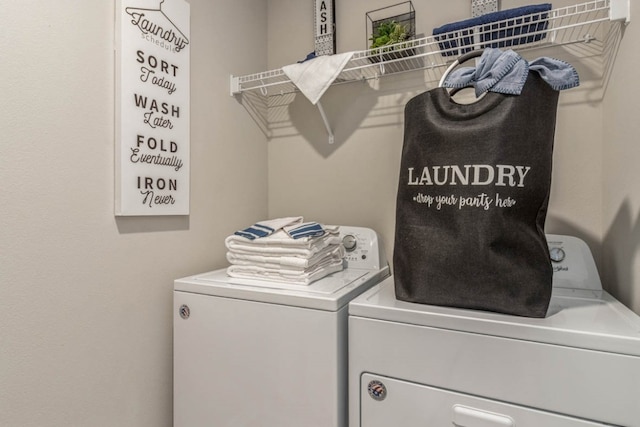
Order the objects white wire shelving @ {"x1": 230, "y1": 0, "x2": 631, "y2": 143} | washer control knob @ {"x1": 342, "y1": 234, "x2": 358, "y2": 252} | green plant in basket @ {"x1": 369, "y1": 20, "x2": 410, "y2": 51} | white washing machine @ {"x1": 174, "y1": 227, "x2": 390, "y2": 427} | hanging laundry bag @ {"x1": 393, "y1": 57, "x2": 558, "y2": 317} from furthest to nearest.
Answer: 1. washer control knob @ {"x1": 342, "y1": 234, "x2": 358, "y2": 252}
2. green plant in basket @ {"x1": 369, "y1": 20, "x2": 410, "y2": 51}
3. white wire shelving @ {"x1": 230, "y1": 0, "x2": 631, "y2": 143}
4. white washing machine @ {"x1": 174, "y1": 227, "x2": 390, "y2": 427}
5. hanging laundry bag @ {"x1": 393, "y1": 57, "x2": 558, "y2": 317}

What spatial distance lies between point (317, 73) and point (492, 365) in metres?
1.17

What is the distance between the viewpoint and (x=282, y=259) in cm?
122

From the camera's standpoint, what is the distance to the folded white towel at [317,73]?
1.43 meters

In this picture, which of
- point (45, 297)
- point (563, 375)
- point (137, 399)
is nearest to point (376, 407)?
point (563, 375)

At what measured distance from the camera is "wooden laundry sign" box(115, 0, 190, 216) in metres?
1.16

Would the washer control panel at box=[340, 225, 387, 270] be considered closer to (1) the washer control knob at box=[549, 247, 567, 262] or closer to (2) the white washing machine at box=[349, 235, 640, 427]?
(2) the white washing machine at box=[349, 235, 640, 427]

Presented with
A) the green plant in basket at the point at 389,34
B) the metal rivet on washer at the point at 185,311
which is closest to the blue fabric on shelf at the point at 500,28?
the green plant in basket at the point at 389,34

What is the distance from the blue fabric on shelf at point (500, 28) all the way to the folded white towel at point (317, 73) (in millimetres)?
364

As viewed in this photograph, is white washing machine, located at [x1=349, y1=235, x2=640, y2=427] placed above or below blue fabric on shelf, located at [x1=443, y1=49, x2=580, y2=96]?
below

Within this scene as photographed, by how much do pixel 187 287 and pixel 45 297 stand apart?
393 mm

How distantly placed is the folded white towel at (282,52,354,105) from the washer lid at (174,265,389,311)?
715mm

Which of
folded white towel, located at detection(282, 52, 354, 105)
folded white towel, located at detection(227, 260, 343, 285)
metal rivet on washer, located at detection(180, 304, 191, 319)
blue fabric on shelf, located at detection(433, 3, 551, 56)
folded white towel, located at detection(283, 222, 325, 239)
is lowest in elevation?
metal rivet on washer, located at detection(180, 304, 191, 319)

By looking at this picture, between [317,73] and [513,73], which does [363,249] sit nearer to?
[317,73]

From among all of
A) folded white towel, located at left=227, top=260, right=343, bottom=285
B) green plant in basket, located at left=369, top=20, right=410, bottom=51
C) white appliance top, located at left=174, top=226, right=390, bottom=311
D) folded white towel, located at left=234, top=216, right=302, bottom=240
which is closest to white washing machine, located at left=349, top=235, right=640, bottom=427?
white appliance top, located at left=174, top=226, right=390, bottom=311
